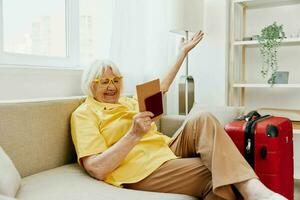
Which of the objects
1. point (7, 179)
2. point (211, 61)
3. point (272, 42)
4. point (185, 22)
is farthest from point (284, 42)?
point (7, 179)

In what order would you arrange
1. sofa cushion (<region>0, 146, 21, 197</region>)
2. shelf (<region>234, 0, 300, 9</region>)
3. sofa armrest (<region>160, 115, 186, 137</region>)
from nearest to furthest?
sofa cushion (<region>0, 146, 21, 197</region>) → sofa armrest (<region>160, 115, 186, 137</region>) → shelf (<region>234, 0, 300, 9</region>)

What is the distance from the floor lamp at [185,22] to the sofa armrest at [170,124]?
17.9 inches

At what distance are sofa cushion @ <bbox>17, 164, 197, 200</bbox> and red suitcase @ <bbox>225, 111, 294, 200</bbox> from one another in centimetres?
58

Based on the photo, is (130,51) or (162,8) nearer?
(130,51)

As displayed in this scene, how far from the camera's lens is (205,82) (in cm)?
319

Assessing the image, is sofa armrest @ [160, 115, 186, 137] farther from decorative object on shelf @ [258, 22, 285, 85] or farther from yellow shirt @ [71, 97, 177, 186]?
decorative object on shelf @ [258, 22, 285, 85]

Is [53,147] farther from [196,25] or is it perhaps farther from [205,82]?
[205,82]

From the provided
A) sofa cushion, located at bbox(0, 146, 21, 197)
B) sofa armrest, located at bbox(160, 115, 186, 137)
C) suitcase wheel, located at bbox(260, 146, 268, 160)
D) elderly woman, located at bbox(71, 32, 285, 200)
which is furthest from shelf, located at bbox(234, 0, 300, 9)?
sofa cushion, located at bbox(0, 146, 21, 197)

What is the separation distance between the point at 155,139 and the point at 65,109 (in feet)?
1.65

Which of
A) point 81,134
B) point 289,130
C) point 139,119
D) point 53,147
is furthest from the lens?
point 289,130

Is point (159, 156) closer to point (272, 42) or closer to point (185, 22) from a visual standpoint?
point (185, 22)

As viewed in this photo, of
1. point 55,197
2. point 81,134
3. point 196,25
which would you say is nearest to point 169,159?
point 81,134

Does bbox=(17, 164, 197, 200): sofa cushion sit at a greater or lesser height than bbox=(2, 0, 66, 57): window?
lesser

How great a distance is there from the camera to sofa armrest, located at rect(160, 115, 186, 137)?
242cm
